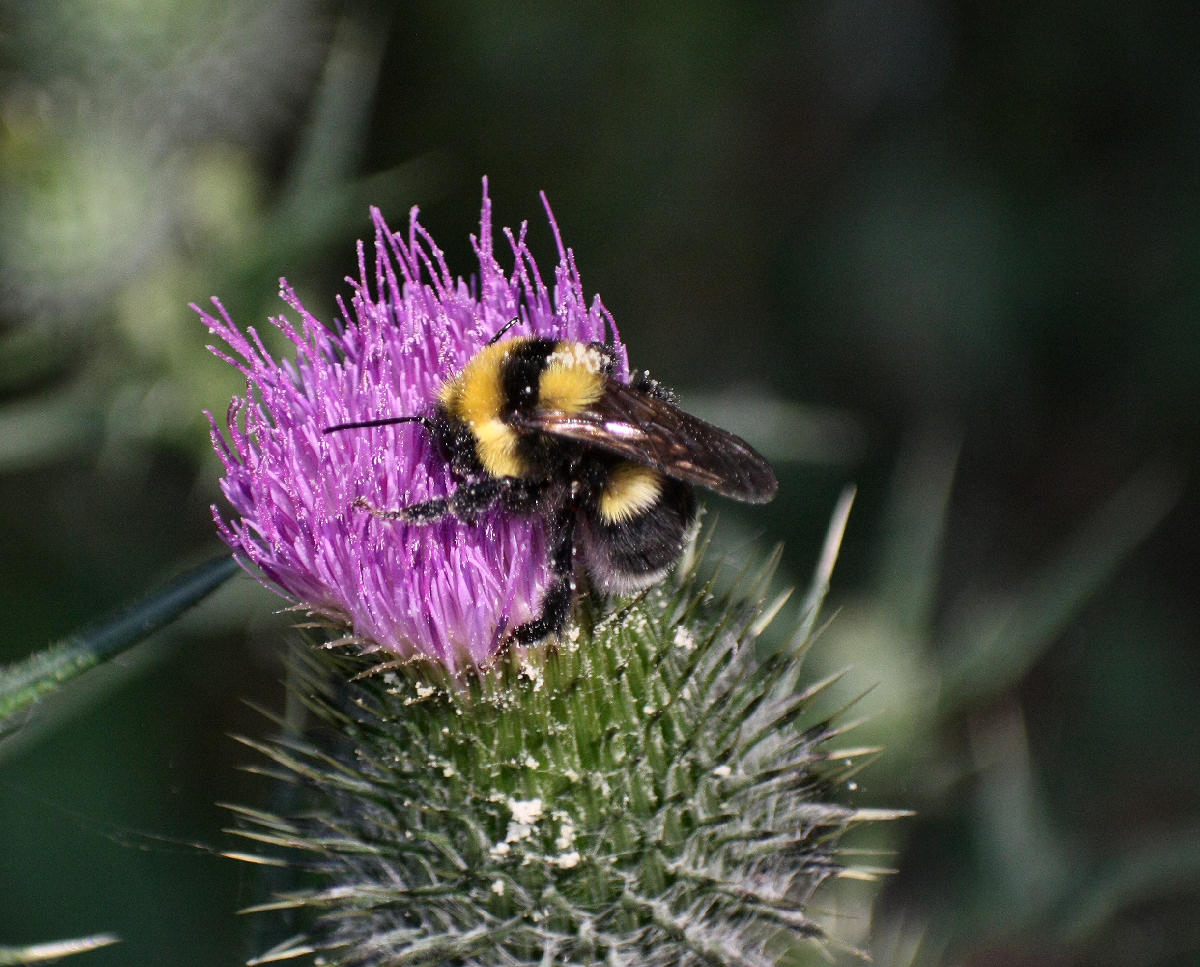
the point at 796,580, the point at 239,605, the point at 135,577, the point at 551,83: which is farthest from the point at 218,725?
the point at 551,83

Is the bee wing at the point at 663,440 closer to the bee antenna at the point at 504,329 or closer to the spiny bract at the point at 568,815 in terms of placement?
the bee antenna at the point at 504,329

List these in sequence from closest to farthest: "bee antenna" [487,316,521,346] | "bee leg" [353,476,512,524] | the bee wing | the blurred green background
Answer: the bee wing < "bee leg" [353,476,512,524] < "bee antenna" [487,316,521,346] < the blurred green background

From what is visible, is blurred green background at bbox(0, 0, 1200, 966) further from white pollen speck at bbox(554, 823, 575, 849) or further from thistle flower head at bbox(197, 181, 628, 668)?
white pollen speck at bbox(554, 823, 575, 849)

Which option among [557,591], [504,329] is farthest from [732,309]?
[557,591]

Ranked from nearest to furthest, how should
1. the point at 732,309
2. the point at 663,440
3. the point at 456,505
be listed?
the point at 663,440 < the point at 456,505 < the point at 732,309

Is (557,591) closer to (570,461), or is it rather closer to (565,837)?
(570,461)

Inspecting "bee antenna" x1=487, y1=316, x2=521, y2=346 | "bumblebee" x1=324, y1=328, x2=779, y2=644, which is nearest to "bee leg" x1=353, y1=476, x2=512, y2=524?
"bumblebee" x1=324, y1=328, x2=779, y2=644

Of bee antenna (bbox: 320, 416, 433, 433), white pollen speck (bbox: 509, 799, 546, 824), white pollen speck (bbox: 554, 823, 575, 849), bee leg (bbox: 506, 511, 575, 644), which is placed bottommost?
white pollen speck (bbox: 554, 823, 575, 849)
